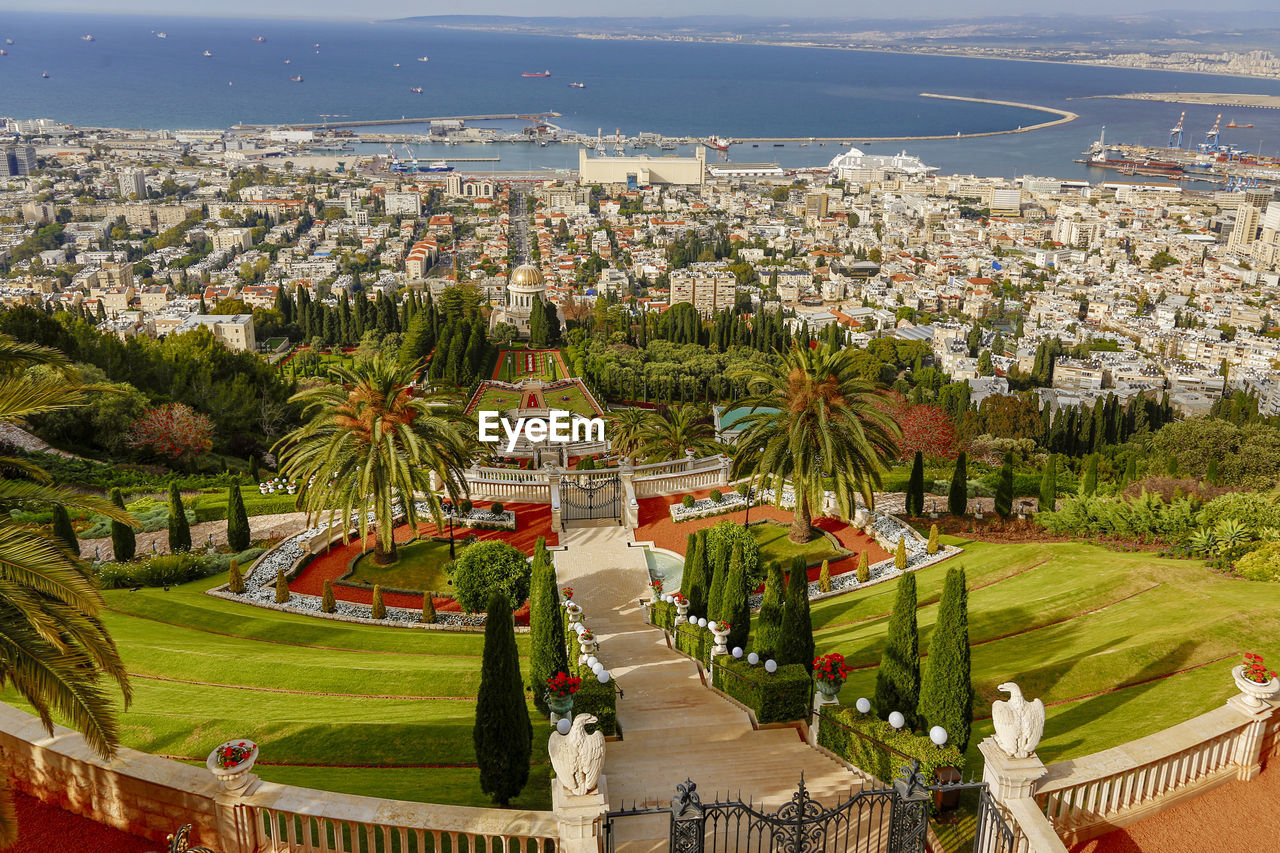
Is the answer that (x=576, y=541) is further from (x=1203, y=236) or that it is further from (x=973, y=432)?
(x=1203, y=236)

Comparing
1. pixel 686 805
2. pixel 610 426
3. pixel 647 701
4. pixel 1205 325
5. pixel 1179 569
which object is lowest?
pixel 1205 325

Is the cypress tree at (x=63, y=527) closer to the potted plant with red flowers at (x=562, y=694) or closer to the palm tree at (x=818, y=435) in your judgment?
the potted plant with red flowers at (x=562, y=694)

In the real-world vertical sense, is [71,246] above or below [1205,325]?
above

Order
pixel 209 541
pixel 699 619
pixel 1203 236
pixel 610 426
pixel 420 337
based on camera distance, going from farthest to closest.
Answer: pixel 1203 236 < pixel 420 337 < pixel 610 426 < pixel 209 541 < pixel 699 619

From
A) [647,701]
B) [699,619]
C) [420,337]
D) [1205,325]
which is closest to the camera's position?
[647,701]

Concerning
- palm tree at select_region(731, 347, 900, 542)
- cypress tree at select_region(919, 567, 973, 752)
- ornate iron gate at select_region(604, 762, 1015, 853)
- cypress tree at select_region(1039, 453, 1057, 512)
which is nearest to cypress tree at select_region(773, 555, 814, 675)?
cypress tree at select_region(919, 567, 973, 752)

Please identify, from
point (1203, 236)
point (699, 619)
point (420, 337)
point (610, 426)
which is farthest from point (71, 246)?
point (1203, 236)
